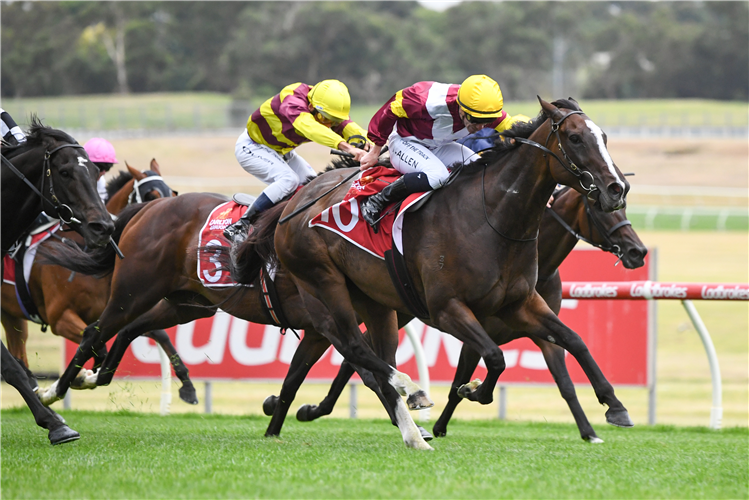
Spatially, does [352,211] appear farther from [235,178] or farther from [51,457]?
[235,178]

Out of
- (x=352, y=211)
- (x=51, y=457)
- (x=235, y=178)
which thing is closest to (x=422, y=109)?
(x=352, y=211)

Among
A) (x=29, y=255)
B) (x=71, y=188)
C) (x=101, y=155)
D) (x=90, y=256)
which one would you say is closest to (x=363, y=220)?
(x=71, y=188)

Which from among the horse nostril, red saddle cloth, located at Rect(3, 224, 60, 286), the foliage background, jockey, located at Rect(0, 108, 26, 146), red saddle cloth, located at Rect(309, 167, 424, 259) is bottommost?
the foliage background

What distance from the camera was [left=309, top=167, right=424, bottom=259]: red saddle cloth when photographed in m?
4.94

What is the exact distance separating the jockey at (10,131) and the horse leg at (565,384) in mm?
2990

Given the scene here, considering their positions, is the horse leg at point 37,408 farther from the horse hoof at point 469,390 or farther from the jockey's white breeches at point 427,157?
the jockey's white breeches at point 427,157

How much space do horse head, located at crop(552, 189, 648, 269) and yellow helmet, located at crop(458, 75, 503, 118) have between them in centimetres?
104

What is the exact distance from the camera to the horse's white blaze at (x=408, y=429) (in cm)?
484

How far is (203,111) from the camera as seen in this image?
5362 centimetres

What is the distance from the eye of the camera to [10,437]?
→ 5262 millimetres

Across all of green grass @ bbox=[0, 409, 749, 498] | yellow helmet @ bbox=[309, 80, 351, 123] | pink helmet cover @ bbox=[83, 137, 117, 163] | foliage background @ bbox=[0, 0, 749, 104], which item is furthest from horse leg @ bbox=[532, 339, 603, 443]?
foliage background @ bbox=[0, 0, 749, 104]

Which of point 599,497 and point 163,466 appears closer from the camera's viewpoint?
point 599,497

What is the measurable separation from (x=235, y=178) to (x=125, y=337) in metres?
33.9

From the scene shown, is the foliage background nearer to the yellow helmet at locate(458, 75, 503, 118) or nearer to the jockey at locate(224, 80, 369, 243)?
the jockey at locate(224, 80, 369, 243)
